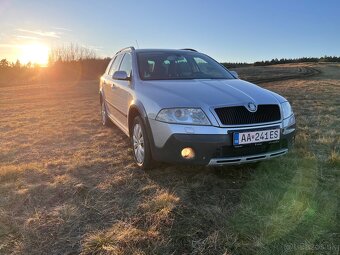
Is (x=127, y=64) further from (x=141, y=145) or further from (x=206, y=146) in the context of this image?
(x=206, y=146)

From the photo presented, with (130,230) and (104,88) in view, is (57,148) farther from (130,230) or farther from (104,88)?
(130,230)

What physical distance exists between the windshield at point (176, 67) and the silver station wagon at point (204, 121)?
0.42 feet

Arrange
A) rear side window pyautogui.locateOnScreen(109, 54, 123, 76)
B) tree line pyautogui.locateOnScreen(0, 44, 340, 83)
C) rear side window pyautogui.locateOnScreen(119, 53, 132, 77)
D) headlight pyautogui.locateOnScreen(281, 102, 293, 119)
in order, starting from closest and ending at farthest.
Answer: headlight pyautogui.locateOnScreen(281, 102, 293, 119)
rear side window pyautogui.locateOnScreen(119, 53, 132, 77)
rear side window pyautogui.locateOnScreen(109, 54, 123, 76)
tree line pyautogui.locateOnScreen(0, 44, 340, 83)

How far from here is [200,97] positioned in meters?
4.12

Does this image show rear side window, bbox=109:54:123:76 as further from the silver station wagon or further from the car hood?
the car hood

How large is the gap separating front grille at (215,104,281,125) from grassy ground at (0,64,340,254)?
27.9 inches

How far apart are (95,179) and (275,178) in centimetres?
217

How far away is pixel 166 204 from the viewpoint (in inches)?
142

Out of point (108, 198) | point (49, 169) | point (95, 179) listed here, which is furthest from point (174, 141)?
point (49, 169)

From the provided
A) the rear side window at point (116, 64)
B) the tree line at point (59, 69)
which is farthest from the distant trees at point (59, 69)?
the rear side window at point (116, 64)

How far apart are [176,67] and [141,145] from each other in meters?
1.47

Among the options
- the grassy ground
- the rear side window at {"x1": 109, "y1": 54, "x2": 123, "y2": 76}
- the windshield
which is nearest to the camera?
the grassy ground

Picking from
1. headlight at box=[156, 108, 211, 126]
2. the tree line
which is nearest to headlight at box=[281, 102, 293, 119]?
headlight at box=[156, 108, 211, 126]

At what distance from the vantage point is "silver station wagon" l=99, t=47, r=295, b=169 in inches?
152
